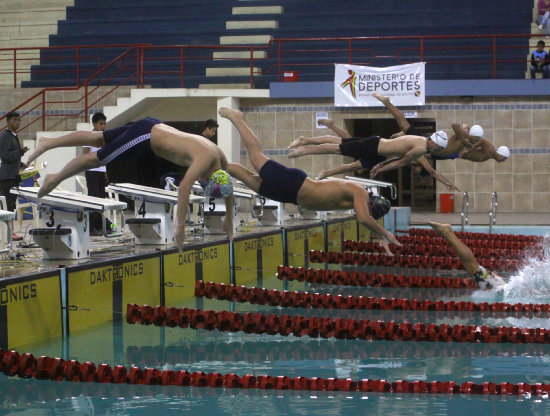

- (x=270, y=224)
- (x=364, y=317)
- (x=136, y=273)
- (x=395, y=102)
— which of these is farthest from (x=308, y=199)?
(x=395, y=102)

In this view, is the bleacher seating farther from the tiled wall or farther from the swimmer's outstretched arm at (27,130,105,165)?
the swimmer's outstretched arm at (27,130,105,165)

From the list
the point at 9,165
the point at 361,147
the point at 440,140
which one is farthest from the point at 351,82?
the point at 9,165

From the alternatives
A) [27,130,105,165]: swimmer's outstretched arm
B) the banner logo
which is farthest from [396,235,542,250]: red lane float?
[27,130,105,165]: swimmer's outstretched arm

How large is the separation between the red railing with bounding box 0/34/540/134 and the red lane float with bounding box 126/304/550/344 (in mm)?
10041

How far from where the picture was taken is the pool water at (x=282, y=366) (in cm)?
459

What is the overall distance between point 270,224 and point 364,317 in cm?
396

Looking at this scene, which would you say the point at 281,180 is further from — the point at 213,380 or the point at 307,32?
the point at 307,32

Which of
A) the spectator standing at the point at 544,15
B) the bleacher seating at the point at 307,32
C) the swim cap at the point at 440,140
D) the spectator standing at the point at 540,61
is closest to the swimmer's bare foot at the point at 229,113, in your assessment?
the swim cap at the point at 440,140

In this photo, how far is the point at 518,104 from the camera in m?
16.5

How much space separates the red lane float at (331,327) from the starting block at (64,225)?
644mm

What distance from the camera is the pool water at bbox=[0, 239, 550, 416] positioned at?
4.59m

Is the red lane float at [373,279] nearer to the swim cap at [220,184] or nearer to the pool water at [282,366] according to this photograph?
the pool water at [282,366]

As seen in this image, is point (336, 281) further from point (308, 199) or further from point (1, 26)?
point (1, 26)

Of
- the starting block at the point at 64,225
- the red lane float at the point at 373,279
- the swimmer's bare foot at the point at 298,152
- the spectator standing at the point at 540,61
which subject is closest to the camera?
the starting block at the point at 64,225
